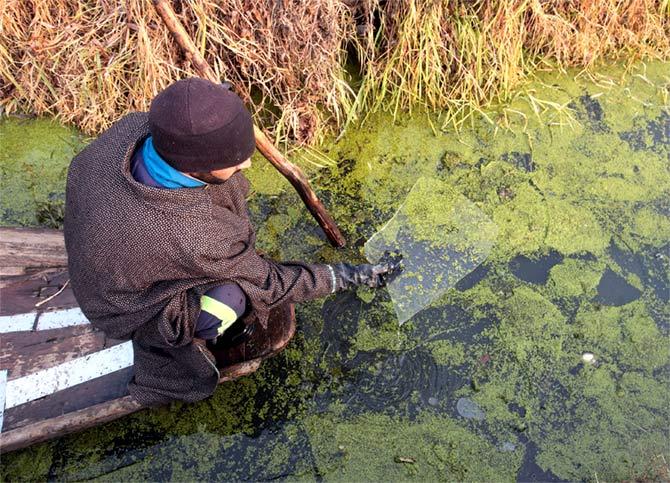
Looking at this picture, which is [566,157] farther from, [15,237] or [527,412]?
[15,237]

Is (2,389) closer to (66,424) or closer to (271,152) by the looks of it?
(66,424)

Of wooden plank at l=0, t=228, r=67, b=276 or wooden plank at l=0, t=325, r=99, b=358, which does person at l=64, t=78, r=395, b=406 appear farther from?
wooden plank at l=0, t=228, r=67, b=276

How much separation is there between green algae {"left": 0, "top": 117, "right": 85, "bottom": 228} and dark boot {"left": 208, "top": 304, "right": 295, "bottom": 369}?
3.37ft

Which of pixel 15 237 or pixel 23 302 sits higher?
pixel 15 237

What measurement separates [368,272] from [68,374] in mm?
1055

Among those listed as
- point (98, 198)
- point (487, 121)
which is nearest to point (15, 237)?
point (98, 198)

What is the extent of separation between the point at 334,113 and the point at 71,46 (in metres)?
1.16

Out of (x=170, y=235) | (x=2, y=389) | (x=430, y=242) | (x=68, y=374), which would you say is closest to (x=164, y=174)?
(x=170, y=235)

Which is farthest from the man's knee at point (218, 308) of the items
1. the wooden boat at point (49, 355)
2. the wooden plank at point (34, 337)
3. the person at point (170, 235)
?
the wooden plank at point (34, 337)

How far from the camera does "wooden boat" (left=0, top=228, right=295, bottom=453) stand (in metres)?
1.63

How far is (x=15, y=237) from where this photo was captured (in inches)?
74.2

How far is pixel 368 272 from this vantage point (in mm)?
1989

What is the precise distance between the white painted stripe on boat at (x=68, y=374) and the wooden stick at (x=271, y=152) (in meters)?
0.80

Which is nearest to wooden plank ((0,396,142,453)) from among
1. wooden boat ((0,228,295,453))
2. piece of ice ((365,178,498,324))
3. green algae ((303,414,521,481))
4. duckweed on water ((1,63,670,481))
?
wooden boat ((0,228,295,453))
